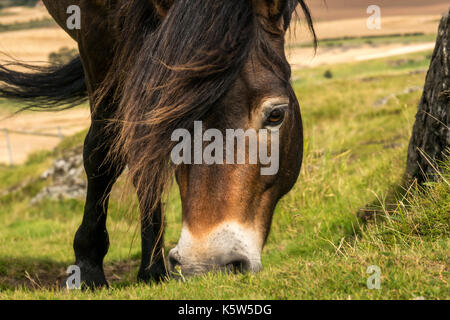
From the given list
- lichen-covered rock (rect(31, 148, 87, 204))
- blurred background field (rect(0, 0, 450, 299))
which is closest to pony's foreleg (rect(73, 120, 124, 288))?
blurred background field (rect(0, 0, 450, 299))

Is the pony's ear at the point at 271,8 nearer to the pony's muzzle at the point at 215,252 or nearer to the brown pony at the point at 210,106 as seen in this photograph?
the brown pony at the point at 210,106

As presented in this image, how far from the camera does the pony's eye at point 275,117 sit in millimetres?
2803

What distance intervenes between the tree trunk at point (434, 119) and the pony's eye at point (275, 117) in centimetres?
155

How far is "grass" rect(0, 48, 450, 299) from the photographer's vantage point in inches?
103

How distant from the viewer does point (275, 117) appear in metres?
2.84

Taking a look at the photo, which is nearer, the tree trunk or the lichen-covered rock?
the tree trunk

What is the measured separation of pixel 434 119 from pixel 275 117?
6.07 ft

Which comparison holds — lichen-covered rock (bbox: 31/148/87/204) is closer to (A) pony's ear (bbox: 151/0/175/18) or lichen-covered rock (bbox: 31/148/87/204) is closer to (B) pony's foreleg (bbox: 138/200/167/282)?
(B) pony's foreleg (bbox: 138/200/167/282)

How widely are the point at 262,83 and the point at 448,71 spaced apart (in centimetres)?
A: 197

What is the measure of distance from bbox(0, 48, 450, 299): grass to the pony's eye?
0.78 meters

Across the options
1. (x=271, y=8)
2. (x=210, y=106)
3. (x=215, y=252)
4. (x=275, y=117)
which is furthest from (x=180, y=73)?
(x=215, y=252)

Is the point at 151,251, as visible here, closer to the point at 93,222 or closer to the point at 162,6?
the point at 93,222

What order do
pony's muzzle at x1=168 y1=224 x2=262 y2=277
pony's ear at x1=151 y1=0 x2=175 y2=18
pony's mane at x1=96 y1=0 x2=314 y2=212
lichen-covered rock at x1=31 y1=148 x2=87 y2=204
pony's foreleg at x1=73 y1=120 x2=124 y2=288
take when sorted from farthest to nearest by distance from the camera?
1. lichen-covered rock at x1=31 y1=148 x2=87 y2=204
2. pony's foreleg at x1=73 y1=120 x2=124 y2=288
3. pony's ear at x1=151 y1=0 x2=175 y2=18
4. pony's mane at x1=96 y1=0 x2=314 y2=212
5. pony's muzzle at x1=168 y1=224 x2=262 y2=277
